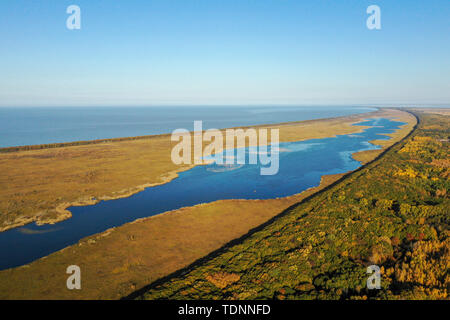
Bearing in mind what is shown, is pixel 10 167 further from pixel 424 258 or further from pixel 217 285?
pixel 424 258

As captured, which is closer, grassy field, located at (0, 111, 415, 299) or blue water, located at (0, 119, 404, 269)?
grassy field, located at (0, 111, 415, 299)

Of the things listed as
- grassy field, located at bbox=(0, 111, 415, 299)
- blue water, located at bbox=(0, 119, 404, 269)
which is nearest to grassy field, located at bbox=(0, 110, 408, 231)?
blue water, located at bbox=(0, 119, 404, 269)

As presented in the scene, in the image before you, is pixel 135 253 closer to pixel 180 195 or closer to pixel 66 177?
pixel 180 195

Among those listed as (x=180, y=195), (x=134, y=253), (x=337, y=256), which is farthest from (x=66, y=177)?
(x=337, y=256)

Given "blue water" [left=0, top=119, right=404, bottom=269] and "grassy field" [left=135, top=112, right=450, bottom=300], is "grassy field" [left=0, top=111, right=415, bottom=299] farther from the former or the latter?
"blue water" [left=0, top=119, right=404, bottom=269]

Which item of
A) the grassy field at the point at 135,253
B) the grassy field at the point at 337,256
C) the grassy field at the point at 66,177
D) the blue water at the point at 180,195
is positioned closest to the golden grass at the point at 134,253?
the grassy field at the point at 135,253

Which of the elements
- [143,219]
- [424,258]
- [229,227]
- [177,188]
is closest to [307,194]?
[229,227]
